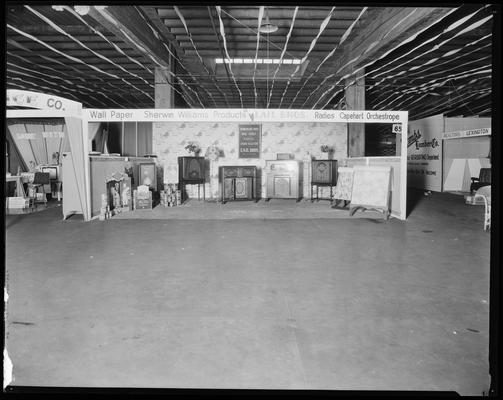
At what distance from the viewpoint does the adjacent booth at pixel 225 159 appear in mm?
7250

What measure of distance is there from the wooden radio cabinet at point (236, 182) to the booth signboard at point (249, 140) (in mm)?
1162

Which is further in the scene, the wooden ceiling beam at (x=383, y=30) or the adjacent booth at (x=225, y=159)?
the adjacent booth at (x=225, y=159)

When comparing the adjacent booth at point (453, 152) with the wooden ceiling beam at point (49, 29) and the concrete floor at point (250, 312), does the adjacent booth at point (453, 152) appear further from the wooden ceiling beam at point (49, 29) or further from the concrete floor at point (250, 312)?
the wooden ceiling beam at point (49, 29)

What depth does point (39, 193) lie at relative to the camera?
10414 millimetres

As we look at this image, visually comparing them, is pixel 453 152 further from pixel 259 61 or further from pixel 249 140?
pixel 259 61

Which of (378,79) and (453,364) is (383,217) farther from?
(453,364)

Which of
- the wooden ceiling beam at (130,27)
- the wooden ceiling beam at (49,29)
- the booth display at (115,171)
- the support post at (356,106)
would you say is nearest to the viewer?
the wooden ceiling beam at (130,27)

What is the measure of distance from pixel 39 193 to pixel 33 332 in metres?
8.89

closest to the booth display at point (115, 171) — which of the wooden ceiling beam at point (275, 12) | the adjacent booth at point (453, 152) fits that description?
the wooden ceiling beam at point (275, 12)

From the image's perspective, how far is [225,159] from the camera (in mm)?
11633

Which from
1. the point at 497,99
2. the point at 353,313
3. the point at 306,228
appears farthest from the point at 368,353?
the point at 306,228

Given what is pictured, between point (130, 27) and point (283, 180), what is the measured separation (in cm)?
571

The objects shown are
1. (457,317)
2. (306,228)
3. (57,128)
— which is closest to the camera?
(457,317)

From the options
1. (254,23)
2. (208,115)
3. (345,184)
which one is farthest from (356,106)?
(208,115)
